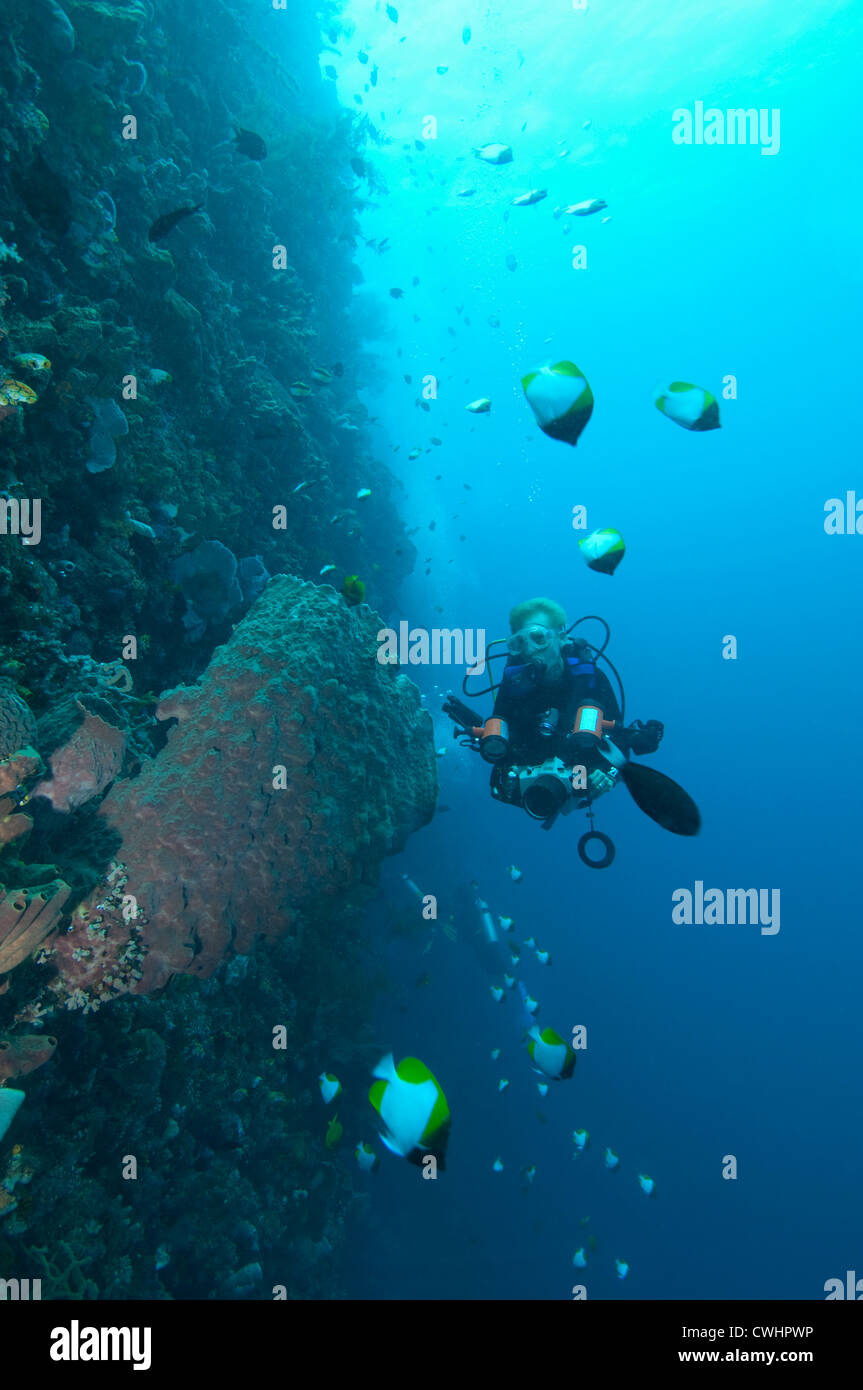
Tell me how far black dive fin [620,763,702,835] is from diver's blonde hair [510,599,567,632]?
2802 mm

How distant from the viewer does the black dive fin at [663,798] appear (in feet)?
10.1

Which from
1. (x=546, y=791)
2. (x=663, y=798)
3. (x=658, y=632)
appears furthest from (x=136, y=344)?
(x=658, y=632)

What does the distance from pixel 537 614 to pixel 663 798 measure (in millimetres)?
3022

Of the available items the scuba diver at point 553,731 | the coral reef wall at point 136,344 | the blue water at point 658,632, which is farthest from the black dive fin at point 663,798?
the blue water at point 658,632

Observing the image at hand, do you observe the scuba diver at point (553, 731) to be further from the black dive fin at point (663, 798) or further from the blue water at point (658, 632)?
the blue water at point (658, 632)

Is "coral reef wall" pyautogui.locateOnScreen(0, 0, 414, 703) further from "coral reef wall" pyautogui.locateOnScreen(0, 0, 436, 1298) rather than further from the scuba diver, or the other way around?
the scuba diver

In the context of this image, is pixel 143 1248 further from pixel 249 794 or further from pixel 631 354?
pixel 631 354

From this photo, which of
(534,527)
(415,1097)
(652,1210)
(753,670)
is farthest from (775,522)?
(415,1097)

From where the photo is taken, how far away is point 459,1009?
1822 cm

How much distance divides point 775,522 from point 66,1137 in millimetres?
62771

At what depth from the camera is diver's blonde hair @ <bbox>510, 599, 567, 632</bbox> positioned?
575 cm

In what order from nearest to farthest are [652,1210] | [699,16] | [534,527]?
[699,16] → [652,1210] → [534,527]

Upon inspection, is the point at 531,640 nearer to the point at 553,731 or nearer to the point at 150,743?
the point at 553,731

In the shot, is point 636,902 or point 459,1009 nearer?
point 459,1009
